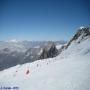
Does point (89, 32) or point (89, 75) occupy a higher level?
point (89, 32)

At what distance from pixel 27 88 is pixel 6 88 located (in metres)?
4.55

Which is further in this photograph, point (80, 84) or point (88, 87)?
point (80, 84)

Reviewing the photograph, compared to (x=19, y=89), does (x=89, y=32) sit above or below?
above

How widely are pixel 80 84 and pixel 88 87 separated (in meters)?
1.08

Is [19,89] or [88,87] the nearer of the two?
[88,87]

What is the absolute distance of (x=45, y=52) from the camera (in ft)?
369

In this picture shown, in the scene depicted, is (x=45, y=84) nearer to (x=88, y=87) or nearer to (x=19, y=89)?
(x=19, y=89)

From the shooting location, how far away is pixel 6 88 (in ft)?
65.5

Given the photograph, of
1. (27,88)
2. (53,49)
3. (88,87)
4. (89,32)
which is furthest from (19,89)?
(53,49)

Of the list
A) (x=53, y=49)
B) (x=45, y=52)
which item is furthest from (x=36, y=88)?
(x=53, y=49)

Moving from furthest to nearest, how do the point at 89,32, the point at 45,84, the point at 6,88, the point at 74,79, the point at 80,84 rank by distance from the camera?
the point at 89,32, the point at 6,88, the point at 45,84, the point at 74,79, the point at 80,84

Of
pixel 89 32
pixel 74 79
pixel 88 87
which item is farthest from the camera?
pixel 89 32

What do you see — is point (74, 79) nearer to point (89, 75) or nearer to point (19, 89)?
point (89, 75)

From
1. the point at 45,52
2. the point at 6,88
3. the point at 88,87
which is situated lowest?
the point at 6,88
